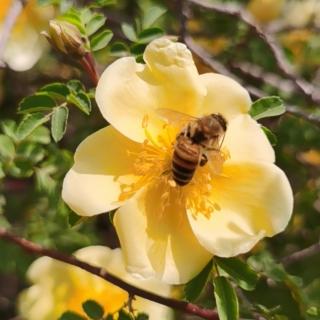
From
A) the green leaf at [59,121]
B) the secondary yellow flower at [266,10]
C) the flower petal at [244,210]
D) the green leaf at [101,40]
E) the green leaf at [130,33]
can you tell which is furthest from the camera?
the secondary yellow flower at [266,10]

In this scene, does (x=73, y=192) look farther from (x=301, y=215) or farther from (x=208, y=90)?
(x=301, y=215)

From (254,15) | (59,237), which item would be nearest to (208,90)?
(59,237)

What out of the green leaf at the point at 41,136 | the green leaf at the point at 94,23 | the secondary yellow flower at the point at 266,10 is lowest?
the secondary yellow flower at the point at 266,10

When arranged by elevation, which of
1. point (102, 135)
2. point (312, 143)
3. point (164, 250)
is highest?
point (102, 135)

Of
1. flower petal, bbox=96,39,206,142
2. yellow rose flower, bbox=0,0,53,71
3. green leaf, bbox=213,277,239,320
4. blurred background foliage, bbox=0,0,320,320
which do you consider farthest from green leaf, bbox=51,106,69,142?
yellow rose flower, bbox=0,0,53,71

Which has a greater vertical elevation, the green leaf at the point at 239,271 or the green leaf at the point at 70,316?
the green leaf at the point at 239,271

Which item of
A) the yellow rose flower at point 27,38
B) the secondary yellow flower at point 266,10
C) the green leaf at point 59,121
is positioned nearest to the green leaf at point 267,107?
the green leaf at point 59,121

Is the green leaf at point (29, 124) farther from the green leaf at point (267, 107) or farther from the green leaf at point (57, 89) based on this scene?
the green leaf at point (267, 107)

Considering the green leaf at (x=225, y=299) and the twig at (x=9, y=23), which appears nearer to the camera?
the green leaf at (x=225, y=299)
